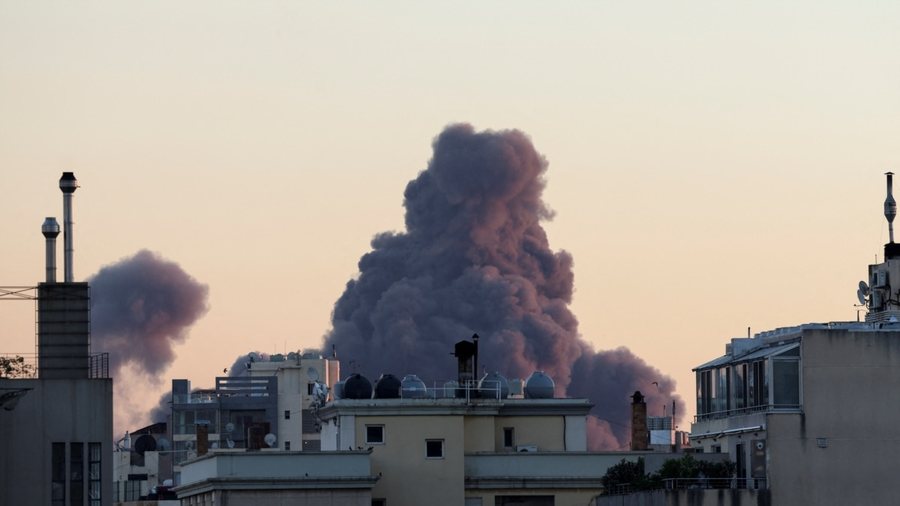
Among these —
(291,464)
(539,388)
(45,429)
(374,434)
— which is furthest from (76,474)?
(539,388)

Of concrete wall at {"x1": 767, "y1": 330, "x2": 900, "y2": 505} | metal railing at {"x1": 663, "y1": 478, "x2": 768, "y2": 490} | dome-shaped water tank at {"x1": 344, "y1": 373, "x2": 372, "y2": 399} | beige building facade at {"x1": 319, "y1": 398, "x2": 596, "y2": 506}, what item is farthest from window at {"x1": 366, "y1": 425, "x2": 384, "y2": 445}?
concrete wall at {"x1": 767, "y1": 330, "x2": 900, "y2": 505}

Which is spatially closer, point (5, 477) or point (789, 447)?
point (5, 477)

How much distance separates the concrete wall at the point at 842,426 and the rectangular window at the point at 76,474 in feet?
80.3

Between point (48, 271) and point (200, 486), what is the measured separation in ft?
90.1

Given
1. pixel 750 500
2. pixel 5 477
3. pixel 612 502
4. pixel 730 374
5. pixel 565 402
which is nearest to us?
pixel 5 477

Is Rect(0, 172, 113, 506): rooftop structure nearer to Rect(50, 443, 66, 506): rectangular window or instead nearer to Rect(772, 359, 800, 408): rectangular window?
Rect(50, 443, 66, 506): rectangular window

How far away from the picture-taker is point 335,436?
111125 millimetres

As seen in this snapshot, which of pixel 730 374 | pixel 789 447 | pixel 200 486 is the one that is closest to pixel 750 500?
pixel 789 447

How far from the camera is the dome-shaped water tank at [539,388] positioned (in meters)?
118

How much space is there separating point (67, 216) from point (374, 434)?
30.5 metres

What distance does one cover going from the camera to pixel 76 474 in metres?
78.1

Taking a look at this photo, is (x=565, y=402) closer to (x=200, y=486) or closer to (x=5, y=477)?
(x=200, y=486)

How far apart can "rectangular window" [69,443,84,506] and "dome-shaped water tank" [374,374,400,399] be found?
113ft

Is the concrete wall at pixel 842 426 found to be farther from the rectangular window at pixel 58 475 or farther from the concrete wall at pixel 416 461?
the concrete wall at pixel 416 461
